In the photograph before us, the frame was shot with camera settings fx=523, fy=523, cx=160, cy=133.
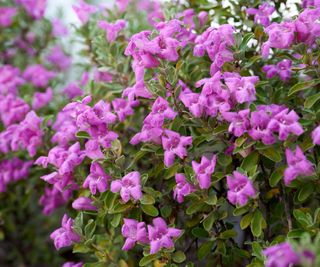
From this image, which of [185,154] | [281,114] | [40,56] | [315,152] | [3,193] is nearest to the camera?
[281,114]

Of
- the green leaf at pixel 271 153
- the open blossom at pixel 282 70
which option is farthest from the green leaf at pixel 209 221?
the open blossom at pixel 282 70

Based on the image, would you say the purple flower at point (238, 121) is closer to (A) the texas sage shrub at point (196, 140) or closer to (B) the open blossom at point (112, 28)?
(A) the texas sage shrub at point (196, 140)

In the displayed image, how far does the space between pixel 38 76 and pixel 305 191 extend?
139 cm

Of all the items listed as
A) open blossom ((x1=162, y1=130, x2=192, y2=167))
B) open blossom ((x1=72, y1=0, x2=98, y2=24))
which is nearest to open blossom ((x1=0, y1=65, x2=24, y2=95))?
open blossom ((x1=72, y1=0, x2=98, y2=24))

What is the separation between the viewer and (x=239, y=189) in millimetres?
1192

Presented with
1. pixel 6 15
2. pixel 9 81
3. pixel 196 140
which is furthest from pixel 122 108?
pixel 6 15

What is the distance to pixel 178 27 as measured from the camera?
131 centimetres

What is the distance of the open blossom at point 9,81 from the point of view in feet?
6.42

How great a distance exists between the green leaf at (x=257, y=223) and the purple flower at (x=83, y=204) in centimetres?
43

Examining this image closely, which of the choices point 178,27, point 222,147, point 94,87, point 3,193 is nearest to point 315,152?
point 222,147

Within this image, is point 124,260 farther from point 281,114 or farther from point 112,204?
point 281,114

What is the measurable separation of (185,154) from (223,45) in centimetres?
28

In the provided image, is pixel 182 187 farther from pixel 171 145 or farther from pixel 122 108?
pixel 122 108

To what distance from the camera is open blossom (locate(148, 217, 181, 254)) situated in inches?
46.9
